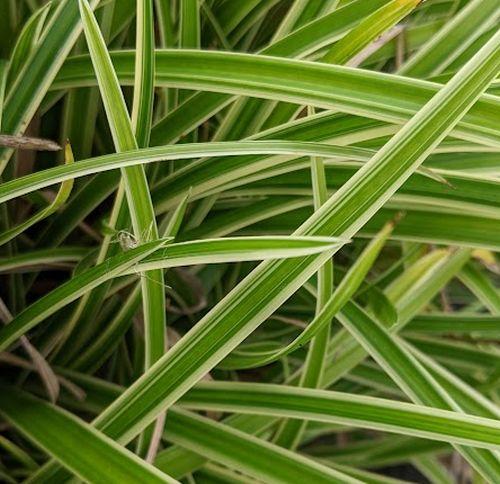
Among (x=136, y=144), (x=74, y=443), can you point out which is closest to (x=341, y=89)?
(x=136, y=144)

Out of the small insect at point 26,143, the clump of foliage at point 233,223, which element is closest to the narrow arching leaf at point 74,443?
the clump of foliage at point 233,223

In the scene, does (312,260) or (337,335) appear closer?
(312,260)

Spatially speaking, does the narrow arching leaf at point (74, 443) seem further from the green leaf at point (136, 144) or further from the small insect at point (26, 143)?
the small insect at point (26, 143)

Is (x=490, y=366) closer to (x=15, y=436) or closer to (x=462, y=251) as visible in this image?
(x=462, y=251)

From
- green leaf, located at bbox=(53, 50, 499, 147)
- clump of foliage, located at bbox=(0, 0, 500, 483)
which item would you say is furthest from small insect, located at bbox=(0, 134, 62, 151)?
green leaf, located at bbox=(53, 50, 499, 147)

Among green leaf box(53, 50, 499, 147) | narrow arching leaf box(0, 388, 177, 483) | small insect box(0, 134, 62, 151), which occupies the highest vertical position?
green leaf box(53, 50, 499, 147)

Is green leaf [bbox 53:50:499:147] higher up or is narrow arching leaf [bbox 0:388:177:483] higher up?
green leaf [bbox 53:50:499:147]

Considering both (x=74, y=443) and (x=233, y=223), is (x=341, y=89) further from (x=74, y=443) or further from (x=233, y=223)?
(x=74, y=443)

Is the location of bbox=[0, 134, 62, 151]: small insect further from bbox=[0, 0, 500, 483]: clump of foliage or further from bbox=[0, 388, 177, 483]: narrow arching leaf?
bbox=[0, 388, 177, 483]: narrow arching leaf

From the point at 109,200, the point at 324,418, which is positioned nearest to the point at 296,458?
the point at 324,418
